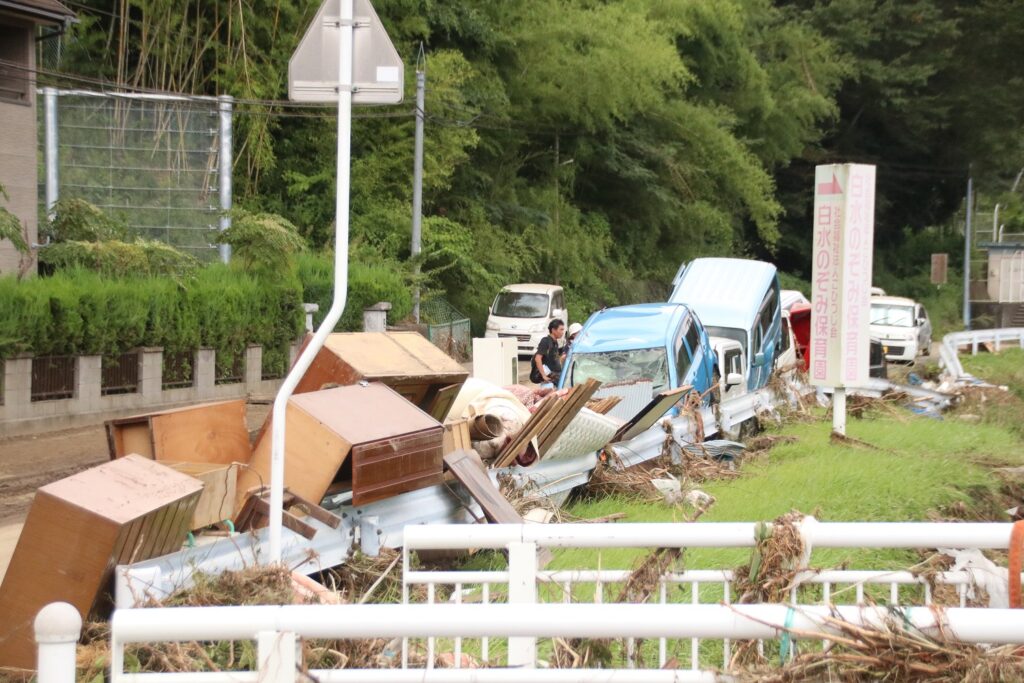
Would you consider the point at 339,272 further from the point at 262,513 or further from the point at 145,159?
the point at 145,159

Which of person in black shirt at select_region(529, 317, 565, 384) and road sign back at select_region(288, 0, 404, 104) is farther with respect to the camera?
person in black shirt at select_region(529, 317, 565, 384)

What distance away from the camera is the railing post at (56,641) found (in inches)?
108

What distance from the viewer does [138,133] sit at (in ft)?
81.8

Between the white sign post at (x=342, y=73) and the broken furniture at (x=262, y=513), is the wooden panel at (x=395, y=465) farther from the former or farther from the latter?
the white sign post at (x=342, y=73)

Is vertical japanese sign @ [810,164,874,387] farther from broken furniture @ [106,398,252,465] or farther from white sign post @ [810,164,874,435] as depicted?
broken furniture @ [106,398,252,465]

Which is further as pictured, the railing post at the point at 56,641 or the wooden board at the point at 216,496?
the wooden board at the point at 216,496

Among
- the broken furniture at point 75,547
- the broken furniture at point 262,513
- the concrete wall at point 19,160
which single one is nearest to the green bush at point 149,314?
the concrete wall at point 19,160

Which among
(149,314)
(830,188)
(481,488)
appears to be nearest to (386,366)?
(481,488)

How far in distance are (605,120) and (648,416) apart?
1032 inches

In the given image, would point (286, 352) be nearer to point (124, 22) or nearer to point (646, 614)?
point (124, 22)

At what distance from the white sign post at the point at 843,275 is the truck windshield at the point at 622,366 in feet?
8.94

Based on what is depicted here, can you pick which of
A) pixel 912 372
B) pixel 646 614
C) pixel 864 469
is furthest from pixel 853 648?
pixel 912 372

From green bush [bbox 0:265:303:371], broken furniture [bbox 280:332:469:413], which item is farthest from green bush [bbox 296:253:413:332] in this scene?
broken furniture [bbox 280:332:469:413]

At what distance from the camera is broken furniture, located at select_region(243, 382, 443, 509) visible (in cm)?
682
